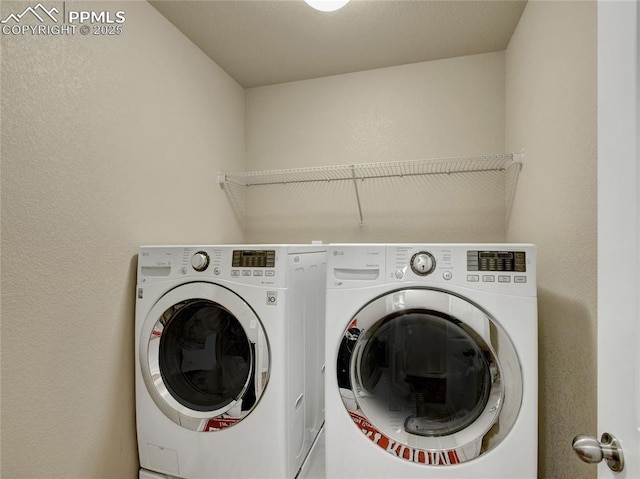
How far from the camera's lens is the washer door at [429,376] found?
108 centimetres

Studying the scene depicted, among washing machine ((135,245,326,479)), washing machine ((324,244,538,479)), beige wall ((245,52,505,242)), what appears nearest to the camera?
washing machine ((324,244,538,479))

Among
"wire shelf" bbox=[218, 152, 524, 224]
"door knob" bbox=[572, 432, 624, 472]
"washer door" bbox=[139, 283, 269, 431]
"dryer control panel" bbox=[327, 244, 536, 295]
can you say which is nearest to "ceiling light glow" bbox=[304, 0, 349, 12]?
"wire shelf" bbox=[218, 152, 524, 224]

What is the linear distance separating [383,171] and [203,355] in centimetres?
153

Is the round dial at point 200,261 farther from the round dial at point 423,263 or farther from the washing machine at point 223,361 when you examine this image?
the round dial at point 423,263

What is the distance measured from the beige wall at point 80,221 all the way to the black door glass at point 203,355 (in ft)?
0.73

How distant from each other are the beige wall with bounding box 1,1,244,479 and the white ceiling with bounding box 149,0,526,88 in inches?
10.1

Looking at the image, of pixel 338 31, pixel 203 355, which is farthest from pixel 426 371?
pixel 338 31

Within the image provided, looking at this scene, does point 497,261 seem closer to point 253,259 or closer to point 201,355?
point 253,259

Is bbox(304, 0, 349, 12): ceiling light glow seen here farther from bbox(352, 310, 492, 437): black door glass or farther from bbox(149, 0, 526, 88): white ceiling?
bbox(352, 310, 492, 437): black door glass

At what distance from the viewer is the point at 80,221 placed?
1228 millimetres

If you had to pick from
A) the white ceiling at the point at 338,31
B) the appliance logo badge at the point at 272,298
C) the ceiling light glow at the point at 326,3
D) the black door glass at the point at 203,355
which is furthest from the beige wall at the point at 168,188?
the ceiling light glow at the point at 326,3

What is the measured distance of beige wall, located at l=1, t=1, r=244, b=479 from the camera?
1.03m

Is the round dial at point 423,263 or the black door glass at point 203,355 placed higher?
the round dial at point 423,263

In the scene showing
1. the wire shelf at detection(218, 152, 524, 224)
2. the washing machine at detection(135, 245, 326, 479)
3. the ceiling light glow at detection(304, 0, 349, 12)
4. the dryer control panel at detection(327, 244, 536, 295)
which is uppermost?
the ceiling light glow at detection(304, 0, 349, 12)
